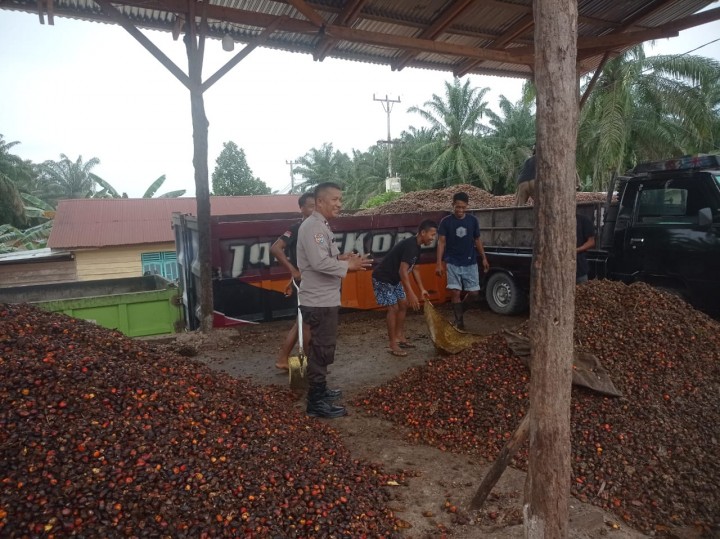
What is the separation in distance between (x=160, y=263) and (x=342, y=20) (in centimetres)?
1592

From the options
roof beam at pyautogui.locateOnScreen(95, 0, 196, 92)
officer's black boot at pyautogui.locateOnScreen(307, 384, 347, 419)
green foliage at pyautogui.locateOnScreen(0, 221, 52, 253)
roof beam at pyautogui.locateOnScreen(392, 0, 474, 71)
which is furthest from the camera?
green foliage at pyautogui.locateOnScreen(0, 221, 52, 253)

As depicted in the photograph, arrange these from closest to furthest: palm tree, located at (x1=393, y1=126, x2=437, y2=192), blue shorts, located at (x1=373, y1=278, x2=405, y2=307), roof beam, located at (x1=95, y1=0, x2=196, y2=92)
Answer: roof beam, located at (x1=95, y1=0, x2=196, y2=92) → blue shorts, located at (x1=373, y1=278, x2=405, y2=307) → palm tree, located at (x1=393, y1=126, x2=437, y2=192)

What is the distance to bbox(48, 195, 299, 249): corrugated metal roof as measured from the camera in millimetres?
18375

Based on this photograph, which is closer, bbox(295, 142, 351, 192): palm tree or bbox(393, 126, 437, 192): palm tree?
bbox(393, 126, 437, 192): palm tree

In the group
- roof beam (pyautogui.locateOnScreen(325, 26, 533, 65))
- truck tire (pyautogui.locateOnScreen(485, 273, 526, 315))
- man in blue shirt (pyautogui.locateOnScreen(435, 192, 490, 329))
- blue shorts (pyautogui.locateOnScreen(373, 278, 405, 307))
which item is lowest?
truck tire (pyautogui.locateOnScreen(485, 273, 526, 315))

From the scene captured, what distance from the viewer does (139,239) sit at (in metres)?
18.9

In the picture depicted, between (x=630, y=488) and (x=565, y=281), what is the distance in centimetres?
179

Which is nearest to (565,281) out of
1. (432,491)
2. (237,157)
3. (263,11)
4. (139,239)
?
(432,491)

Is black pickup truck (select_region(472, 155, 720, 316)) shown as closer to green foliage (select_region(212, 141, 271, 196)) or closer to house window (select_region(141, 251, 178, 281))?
house window (select_region(141, 251, 178, 281))

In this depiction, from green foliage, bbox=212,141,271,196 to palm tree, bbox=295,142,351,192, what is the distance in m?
4.50

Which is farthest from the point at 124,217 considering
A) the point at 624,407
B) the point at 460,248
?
the point at 624,407

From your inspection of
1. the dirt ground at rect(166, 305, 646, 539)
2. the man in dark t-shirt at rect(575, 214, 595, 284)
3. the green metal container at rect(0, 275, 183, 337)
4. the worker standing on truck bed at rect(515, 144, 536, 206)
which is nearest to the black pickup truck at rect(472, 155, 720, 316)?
the man in dark t-shirt at rect(575, 214, 595, 284)

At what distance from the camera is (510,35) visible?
7219 mm

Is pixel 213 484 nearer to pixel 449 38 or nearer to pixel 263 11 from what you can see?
pixel 263 11
